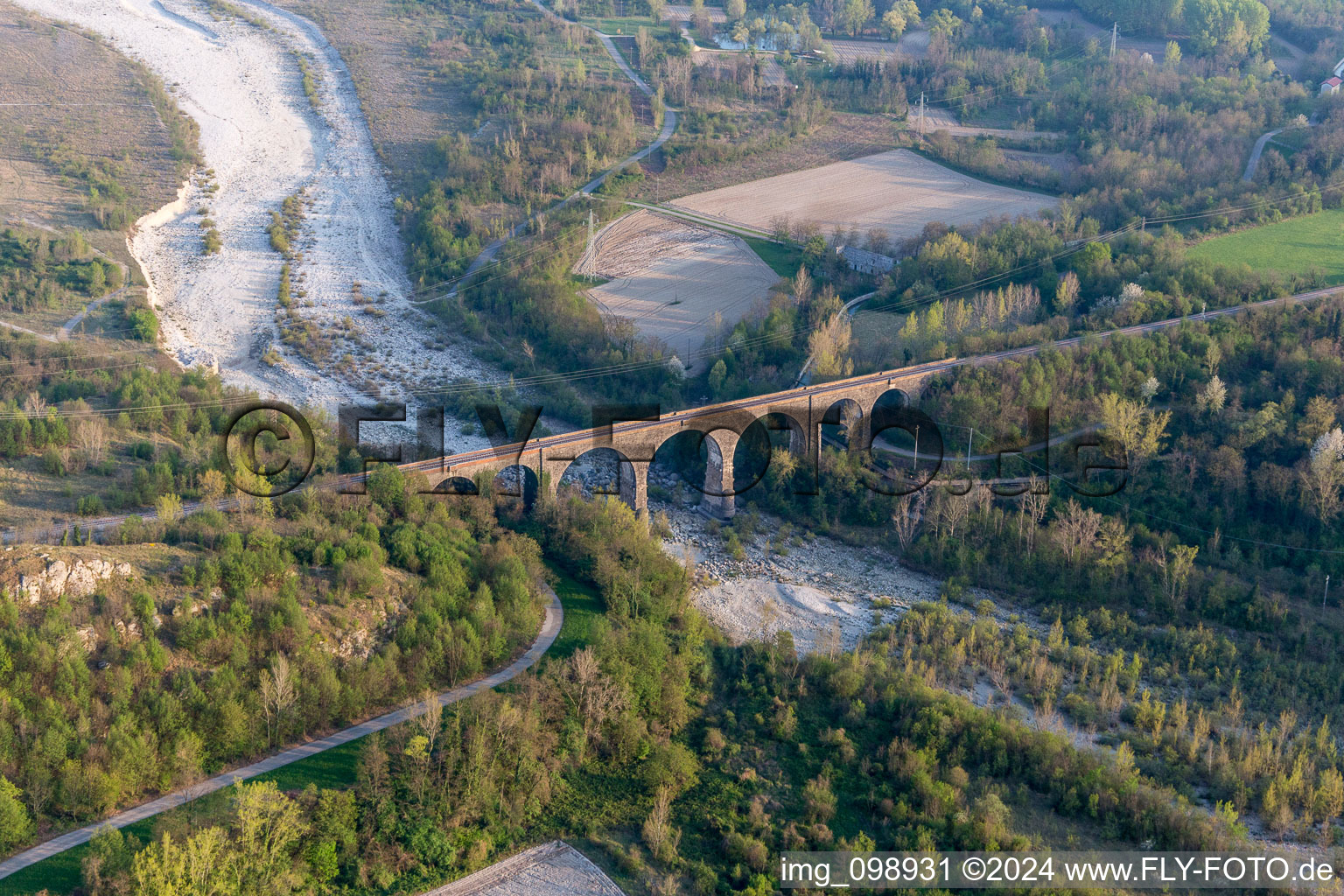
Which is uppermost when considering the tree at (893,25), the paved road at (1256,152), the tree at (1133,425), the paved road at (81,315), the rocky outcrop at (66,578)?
the tree at (893,25)

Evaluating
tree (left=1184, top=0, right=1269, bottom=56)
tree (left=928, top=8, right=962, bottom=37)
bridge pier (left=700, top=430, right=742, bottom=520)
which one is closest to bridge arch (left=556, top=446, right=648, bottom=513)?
bridge pier (left=700, top=430, right=742, bottom=520)

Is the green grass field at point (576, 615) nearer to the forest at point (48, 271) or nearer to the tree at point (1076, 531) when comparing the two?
the tree at point (1076, 531)

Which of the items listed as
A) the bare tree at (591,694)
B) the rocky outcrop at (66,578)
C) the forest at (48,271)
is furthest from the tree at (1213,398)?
the forest at (48,271)

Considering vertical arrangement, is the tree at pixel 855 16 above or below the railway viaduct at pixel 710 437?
above

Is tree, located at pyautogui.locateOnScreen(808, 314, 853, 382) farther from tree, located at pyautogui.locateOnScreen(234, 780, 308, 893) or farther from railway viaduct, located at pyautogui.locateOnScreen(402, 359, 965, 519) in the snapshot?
tree, located at pyautogui.locateOnScreen(234, 780, 308, 893)

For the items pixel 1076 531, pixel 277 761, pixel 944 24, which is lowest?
pixel 1076 531

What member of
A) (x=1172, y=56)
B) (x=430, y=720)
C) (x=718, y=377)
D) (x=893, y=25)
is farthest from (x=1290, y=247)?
(x=430, y=720)

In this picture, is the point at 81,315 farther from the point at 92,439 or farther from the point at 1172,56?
the point at 1172,56
